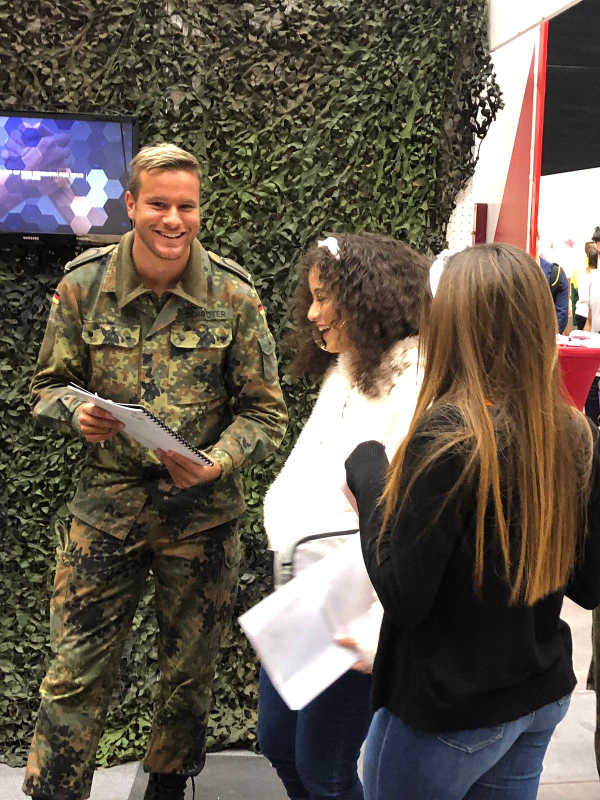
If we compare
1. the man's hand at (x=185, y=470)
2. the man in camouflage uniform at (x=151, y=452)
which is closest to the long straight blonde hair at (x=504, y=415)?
the man's hand at (x=185, y=470)

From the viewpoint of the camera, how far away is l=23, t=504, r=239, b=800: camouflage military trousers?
2701mm

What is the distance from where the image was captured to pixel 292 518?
7.23ft

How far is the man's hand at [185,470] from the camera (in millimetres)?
2520

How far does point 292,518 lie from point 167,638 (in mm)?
892

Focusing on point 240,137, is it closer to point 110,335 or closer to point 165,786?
point 110,335

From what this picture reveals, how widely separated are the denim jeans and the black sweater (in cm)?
3

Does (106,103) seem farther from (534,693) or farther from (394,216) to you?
(534,693)

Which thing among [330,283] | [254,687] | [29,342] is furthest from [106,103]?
[254,687]

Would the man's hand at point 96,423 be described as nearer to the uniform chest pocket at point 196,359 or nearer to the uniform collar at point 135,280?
the uniform chest pocket at point 196,359

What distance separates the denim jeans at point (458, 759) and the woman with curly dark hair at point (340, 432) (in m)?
0.36

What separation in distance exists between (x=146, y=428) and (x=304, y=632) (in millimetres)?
696

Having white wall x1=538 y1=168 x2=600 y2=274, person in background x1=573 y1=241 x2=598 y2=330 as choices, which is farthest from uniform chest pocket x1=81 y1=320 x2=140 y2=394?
white wall x1=538 y1=168 x2=600 y2=274

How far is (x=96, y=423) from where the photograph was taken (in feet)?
8.21

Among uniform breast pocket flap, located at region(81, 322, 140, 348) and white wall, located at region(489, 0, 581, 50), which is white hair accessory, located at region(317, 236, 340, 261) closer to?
uniform breast pocket flap, located at region(81, 322, 140, 348)
